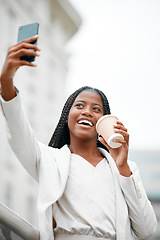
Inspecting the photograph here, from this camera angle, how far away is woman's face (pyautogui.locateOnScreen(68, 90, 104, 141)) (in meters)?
2.38

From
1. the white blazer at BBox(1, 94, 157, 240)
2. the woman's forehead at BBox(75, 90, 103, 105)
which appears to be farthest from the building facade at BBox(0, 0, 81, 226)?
the white blazer at BBox(1, 94, 157, 240)

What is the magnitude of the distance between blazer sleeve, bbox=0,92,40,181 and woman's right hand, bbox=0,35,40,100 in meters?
0.05

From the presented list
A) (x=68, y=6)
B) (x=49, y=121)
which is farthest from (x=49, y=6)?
(x=49, y=121)

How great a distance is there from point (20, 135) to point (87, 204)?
1.49 ft

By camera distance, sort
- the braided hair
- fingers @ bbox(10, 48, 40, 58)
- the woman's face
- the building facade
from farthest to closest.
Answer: the building facade
the braided hair
the woman's face
fingers @ bbox(10, 48, 40, 58)

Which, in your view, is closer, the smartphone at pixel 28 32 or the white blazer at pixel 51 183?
→ the smartphone at pixel 28 32

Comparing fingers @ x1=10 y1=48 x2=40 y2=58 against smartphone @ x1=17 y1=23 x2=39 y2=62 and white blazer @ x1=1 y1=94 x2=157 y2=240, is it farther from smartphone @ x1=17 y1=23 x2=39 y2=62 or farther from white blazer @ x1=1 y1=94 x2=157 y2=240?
white blazer @ x1=1 y1=94 x2=157 y2=240

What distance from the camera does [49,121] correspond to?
23.8 m

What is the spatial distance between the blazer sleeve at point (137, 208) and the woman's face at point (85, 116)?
0.33 m

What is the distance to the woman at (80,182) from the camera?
2.03 meters

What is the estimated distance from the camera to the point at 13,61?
6.13 feet

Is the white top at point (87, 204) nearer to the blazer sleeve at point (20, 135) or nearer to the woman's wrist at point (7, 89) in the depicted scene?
the blazer sleeve at point (20, 135)

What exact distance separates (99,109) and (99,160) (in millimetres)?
280

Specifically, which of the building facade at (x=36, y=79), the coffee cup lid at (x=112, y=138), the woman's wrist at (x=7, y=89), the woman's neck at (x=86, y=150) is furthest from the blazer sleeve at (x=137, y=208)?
the building facade at (x=36, y=79)
